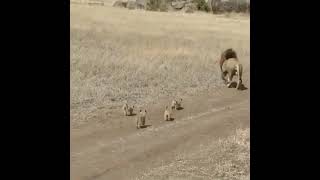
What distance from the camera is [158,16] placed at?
47000 millimetres

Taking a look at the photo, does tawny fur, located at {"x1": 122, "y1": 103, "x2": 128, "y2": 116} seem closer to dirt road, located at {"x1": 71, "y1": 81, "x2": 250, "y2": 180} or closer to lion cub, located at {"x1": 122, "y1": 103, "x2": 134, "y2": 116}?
lion cub, located at {"x1": 122, "y1": 103, "x2": 134, "y2": 116}

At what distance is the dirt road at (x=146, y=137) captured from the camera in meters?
10.4

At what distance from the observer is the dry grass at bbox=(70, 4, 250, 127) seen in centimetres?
1852

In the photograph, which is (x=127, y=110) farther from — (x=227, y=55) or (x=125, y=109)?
(x=227, y=55)

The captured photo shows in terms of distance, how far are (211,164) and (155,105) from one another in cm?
677

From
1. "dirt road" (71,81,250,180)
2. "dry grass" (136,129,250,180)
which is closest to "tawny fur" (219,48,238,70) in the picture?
"dirt road" (71,81,250,180)

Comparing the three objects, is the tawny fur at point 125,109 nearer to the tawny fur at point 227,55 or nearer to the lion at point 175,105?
the lion at point 175,105

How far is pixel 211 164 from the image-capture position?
1014 cm

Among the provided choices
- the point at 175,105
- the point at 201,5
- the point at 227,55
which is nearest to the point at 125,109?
the point at 175,105

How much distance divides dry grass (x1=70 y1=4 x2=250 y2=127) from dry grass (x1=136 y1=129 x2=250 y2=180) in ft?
15.1
